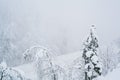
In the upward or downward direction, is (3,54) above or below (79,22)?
below

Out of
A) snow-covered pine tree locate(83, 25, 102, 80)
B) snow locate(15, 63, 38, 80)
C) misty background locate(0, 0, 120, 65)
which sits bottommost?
snow locate(15, 63, 38, 80)

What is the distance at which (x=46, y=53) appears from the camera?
16.4m

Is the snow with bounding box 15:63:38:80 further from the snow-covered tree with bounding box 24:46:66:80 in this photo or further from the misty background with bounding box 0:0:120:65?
the misty background with bounding box 0:0:120:65

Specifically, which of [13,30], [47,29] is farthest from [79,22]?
[13,30]

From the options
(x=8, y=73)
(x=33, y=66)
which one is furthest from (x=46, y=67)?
(x=8, y=73)

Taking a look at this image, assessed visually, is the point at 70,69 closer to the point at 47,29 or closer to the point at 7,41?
the point at 7,41

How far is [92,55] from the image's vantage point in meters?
15.3

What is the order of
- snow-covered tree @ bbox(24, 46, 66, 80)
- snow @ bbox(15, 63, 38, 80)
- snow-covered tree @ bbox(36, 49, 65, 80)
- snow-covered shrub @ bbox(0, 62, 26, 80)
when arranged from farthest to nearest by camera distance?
snow @ bbox(15, 63, 38, 80) → snow-covered tree @ bbox(36, 49, 65, 80) → snow-covered tree @ bbox(24, 46, 66, 80) → snow-covered shrub @ bbox(0, 62, 26, 80)

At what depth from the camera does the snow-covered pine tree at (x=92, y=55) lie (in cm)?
1514

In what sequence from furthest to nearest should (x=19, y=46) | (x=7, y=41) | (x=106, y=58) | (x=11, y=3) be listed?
(x=11, y=3) < (x=19, y=46) < (x=7, y=41) < (x=106, y=58)

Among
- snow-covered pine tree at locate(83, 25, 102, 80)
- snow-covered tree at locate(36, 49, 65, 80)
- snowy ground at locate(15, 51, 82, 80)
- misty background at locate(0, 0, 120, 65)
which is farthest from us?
misty background at locate(0, 0, 120, 65)

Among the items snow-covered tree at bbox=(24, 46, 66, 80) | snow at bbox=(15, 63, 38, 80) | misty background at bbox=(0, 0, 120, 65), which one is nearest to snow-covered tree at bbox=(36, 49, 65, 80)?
snow-covered tree at bbox=(24, 46, 66, 80)

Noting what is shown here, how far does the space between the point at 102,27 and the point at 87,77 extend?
10923cm

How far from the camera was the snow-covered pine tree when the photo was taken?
1514 centimetres
